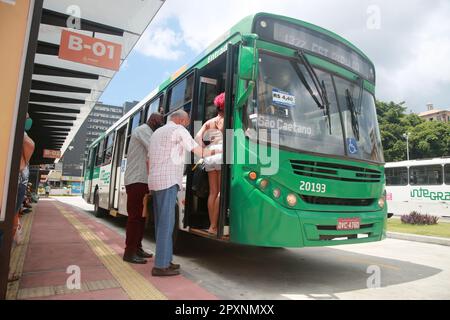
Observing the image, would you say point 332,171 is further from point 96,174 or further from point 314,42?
point 96,174

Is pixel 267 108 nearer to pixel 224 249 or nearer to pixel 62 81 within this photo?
pixel 224 249

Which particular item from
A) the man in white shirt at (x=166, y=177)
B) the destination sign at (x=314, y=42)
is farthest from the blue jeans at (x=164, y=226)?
the destination sign at (x=314, y=42)

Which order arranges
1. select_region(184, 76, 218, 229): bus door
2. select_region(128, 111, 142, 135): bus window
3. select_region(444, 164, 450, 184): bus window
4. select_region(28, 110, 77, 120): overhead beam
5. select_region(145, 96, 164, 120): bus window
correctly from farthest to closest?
select_region(444, 164, 450, 184): bus window < select_region(28, 110, 77, 120): overhead beam < select_region(128, 111, 142, 135): bus window < select_region(145, 96, 164, 120): bus window < select_region(184, 76, 218, 229): bus door

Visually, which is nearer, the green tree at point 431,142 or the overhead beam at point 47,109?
the overhead beam at point 47,109

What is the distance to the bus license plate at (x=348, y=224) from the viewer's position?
13.5 feet

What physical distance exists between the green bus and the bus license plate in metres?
0.01

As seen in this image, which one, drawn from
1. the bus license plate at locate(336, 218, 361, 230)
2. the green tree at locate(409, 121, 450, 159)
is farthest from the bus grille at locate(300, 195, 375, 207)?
the green tree at locate(409, 121, 450, 159)

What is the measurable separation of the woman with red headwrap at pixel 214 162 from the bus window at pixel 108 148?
20.9ft

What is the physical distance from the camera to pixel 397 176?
16859 mm

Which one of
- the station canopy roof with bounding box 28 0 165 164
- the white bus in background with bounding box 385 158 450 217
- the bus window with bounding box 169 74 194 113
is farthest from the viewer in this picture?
the white bus in background with bounding box 385 158 450 217

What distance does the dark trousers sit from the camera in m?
4.66

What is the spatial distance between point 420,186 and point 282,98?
14420mm

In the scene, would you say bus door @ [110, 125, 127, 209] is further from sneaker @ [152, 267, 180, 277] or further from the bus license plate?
the bus license plate

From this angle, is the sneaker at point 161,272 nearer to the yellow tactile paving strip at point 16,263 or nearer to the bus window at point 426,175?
the yellow tactile paving strip at point 16,263
